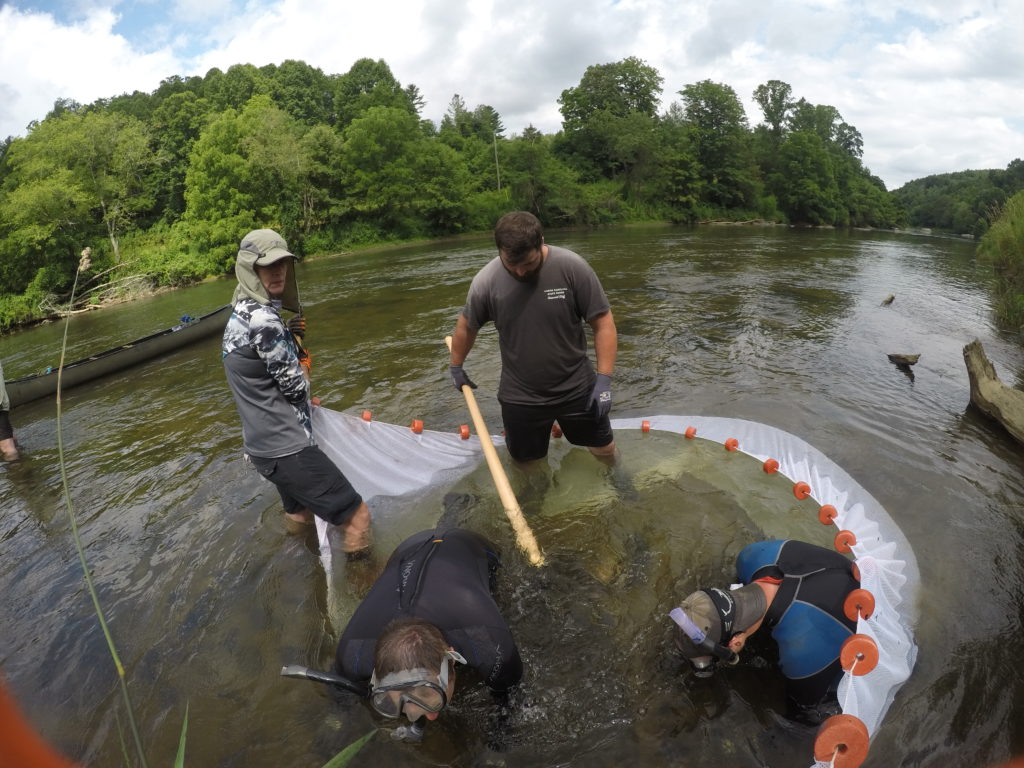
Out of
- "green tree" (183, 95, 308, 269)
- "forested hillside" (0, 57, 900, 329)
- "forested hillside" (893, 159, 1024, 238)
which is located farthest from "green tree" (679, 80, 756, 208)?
"green tree" (183, 95, 308, 269)

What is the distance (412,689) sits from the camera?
Answer: 226cm

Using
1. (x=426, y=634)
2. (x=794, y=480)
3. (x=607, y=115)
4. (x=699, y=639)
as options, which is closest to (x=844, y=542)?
(x=794, y=480)

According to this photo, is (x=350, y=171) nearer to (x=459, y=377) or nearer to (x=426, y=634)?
(x=459, y=377)

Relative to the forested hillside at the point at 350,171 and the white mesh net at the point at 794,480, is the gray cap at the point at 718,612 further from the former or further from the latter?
the forested hillside at the point at 350,171

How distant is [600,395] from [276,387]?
7.71 feet

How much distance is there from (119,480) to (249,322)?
4.46m

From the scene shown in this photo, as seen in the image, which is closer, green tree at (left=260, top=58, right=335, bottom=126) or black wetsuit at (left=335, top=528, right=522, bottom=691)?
black wetsuit at (left=335, top=528, right=522, bottom=691)

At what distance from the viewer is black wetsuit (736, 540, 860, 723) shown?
2.74 meters

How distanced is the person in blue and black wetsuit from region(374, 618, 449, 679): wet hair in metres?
1.21

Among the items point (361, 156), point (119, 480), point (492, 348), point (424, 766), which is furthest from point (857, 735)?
point (361, 156)

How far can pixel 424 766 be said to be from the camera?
110 inches

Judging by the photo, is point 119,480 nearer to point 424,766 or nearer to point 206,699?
point 206,699

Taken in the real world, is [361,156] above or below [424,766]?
above

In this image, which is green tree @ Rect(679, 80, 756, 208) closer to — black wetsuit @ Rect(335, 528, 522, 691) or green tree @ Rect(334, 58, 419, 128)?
green tree @ Rect(334, 58, 419, 128)
